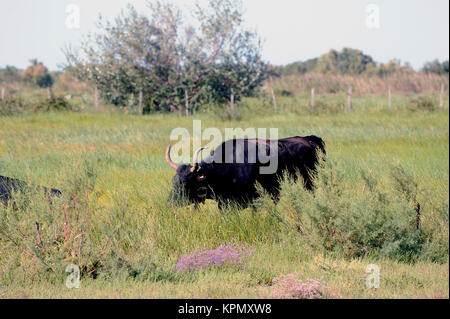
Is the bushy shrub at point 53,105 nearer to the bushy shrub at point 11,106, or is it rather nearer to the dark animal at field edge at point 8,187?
the bushy shrub at point 11,106

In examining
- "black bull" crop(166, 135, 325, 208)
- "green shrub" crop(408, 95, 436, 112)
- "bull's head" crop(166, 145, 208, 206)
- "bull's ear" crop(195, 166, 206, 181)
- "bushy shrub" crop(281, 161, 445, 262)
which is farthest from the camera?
"green shrub" crop(408, 95, 436, 112)

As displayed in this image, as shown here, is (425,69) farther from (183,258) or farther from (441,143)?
(183,258)

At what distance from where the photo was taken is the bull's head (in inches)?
320

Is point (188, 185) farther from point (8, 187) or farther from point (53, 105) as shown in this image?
point (53, 105)

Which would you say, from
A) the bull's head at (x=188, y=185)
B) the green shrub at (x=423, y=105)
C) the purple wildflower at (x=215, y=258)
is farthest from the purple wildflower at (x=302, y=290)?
the green shrub at (x=423, y=105)

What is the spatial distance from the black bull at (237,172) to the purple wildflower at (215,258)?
178cm

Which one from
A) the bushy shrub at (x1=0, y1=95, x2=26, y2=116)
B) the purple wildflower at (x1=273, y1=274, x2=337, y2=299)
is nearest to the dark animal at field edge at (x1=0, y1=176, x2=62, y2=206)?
the purple wildflower at (x1=273, y1=274, x2=337, y2=299)

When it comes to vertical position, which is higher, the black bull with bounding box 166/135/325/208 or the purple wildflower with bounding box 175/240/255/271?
the black bull with bounding box 166/135/325/208

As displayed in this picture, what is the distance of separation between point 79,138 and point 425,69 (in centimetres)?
4484

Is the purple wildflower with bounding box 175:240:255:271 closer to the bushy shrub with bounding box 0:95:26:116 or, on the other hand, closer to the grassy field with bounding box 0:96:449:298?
the grassy field with bounding box 0:96:449:298

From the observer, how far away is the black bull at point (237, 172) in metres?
8.40

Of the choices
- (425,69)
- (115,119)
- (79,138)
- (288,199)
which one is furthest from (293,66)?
(288,199)

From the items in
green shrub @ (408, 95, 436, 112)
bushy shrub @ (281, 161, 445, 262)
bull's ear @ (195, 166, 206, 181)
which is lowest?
bushy shrub @ (281, 161, 445, 262)

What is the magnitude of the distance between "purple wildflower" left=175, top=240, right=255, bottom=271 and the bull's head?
1.80 m
